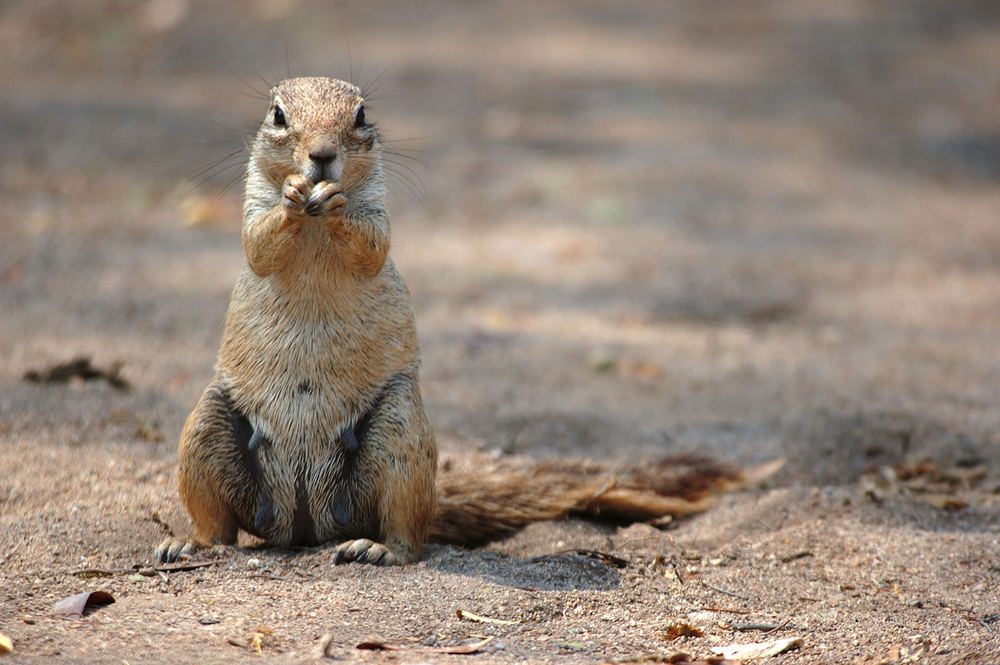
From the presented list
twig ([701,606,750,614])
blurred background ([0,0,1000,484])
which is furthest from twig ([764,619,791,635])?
blurred background ([0,0,1000,484])

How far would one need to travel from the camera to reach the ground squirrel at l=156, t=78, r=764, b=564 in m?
3.52

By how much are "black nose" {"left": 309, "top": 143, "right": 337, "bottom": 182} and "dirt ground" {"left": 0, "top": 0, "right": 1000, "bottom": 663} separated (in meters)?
0.64

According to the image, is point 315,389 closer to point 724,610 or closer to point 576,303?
point 724,610

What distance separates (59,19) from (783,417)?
28.8ft

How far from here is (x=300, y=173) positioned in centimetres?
347

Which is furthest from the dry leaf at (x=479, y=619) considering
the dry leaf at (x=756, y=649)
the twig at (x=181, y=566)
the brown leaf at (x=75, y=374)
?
the brown leaf at (x=75, y=374)

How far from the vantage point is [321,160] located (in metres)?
3.40

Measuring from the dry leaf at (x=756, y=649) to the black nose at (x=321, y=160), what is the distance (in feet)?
5.75

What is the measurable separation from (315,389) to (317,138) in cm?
77

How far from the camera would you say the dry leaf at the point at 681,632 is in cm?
311

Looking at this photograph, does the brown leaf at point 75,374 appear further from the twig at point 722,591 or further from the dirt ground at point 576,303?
the twig at point 722,591

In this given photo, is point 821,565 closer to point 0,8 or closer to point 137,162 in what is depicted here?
point 137,162

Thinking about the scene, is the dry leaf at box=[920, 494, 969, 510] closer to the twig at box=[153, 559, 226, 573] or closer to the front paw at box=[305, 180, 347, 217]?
the front paw at box=[305, 180, 347, 217]

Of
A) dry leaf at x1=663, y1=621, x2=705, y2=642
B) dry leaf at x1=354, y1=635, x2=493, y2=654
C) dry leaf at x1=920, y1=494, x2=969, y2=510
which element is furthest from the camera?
dry leaf at x1=920, y1=494, x2=969, y2=510
